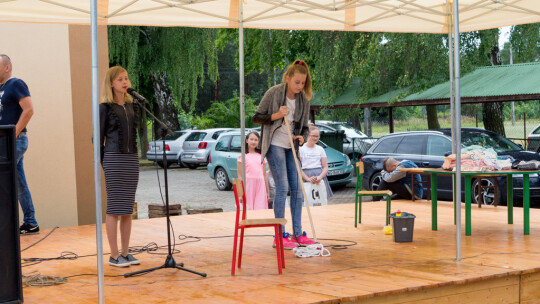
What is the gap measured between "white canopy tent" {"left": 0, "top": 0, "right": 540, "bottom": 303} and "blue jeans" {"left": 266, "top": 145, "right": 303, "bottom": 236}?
5.63 feet

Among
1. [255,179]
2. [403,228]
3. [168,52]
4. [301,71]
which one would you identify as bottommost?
[403,228]

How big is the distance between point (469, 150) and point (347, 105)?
1180 cm

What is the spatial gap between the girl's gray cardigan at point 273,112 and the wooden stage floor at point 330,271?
3.46 feet

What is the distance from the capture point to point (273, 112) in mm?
6273

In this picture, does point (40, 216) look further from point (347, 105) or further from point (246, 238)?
point (347, 105)

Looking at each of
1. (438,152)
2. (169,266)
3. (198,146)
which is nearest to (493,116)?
(438,152)

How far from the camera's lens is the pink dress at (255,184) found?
8883mm

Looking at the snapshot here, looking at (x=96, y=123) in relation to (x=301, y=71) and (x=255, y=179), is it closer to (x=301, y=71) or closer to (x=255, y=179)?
(x=301, y=71)

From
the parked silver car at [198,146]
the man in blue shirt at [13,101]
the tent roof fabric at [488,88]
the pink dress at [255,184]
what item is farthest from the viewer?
the parked silver car at [198,146]

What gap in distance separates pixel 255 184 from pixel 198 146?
15246 millimetres

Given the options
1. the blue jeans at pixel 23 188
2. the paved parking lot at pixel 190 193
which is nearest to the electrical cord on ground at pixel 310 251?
the blue jeans at pixel 23 188

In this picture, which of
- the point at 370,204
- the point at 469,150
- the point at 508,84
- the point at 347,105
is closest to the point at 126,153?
the point at 469,150

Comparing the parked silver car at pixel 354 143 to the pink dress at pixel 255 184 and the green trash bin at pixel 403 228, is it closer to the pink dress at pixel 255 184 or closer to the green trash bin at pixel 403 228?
the pink dress at pixel 255 184

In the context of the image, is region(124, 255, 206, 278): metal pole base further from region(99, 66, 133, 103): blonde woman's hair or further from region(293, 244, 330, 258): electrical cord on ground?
region(99, 66, 133, 103): blonde woman's hair
